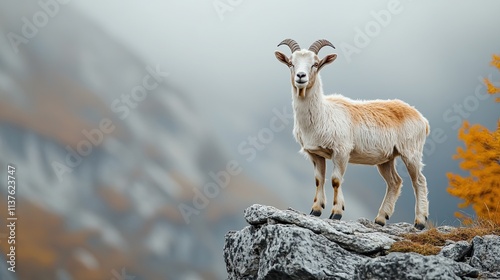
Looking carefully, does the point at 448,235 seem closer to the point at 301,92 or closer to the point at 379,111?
the point at 379,111

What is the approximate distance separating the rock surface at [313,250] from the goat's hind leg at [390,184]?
9.13 feet

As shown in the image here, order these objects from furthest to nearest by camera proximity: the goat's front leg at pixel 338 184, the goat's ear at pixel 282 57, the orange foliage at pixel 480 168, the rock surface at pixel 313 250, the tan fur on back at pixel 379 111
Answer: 1. the orange foliage at pixel 480 168
2. the tan fur on back at pixel 379 111
3. the goat's front leg at pixel 338 184
4. the goat's ear at pixel 282 57
5. the rock surface at pixel 313 250

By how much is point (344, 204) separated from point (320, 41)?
3602 mm

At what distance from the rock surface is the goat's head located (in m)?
2.67

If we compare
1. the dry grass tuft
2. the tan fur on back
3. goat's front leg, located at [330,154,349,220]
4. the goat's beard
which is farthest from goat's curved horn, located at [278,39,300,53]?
the dry grass tuft

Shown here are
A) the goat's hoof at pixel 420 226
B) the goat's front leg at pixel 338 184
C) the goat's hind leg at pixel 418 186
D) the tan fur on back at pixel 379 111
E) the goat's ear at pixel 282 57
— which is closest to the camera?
the goat's ear at pixel 282 57

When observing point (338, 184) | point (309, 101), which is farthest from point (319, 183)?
point (309, 101)

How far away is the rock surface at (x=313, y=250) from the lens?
10078 millimetres

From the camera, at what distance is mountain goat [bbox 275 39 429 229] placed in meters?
13.0

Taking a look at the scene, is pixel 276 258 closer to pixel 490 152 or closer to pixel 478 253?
pixel 478 253

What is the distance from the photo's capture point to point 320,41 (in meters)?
13.2

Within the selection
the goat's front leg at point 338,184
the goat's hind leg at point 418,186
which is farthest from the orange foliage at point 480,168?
the goat's front leg at point 338,184

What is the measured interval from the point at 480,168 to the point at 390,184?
275 inches

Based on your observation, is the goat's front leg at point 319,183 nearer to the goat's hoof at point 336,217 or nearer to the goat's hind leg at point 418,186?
the goat's hoof at point 336,217
